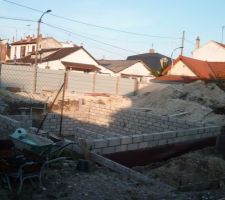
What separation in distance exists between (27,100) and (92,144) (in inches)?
342

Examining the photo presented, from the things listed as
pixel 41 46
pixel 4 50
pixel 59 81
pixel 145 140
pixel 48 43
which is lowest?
pixel 145 140

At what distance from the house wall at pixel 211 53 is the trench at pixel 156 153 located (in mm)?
25267

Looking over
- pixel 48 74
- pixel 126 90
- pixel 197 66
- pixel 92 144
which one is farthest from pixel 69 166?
pixel 197 66

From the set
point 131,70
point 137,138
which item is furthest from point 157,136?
point 131,70

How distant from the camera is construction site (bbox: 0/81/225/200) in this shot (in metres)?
5.74

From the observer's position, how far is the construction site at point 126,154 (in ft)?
18.8

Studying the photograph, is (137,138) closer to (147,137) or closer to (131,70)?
(147,137)

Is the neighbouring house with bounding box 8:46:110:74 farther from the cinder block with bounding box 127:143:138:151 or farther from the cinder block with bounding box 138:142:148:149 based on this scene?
the cinder block with bounding box 127:143:138:151

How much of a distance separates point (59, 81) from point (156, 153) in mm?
11803

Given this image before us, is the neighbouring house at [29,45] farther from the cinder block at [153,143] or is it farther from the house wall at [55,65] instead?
the cinder block at [153,143]

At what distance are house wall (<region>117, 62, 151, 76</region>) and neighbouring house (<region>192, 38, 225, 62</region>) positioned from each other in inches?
216

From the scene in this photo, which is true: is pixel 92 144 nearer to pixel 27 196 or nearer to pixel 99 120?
pixel 27 196

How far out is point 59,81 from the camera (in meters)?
19.4

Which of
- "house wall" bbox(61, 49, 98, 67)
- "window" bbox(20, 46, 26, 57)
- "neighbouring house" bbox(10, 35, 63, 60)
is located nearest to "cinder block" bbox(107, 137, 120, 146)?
"house wall" bbox(61, 49, 98, 67)
